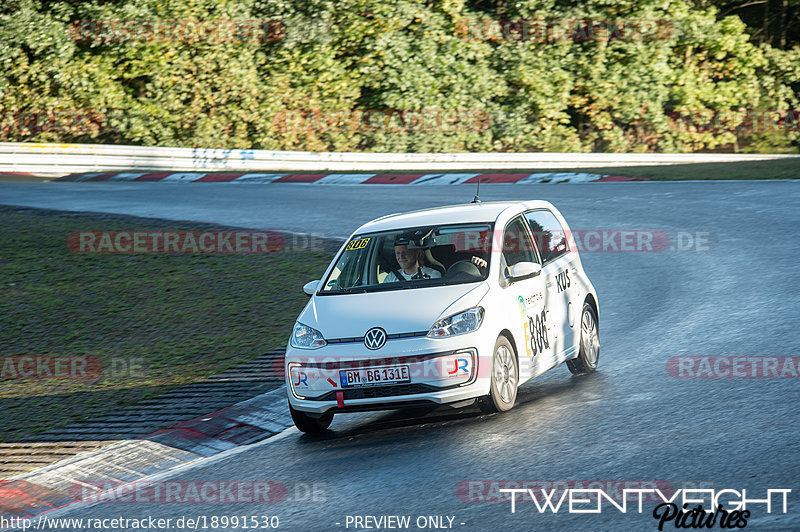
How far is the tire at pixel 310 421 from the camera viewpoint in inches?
311

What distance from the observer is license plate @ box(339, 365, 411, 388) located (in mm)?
7406

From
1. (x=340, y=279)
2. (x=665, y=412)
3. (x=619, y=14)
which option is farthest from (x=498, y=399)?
(x=619, y=14)

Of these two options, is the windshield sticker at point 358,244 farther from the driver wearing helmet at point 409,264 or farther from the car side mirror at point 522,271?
the car side mirror at point 522,271

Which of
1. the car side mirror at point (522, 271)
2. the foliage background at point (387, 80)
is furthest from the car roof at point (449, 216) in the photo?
the foliage background at point (387, 80)

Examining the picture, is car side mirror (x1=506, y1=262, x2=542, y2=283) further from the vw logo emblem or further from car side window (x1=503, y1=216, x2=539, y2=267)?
the vw logo emblem

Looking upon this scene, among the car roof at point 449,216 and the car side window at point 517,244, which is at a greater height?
the car roof at point 449,216

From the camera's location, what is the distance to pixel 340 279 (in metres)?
8.66

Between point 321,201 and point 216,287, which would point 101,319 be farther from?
point 321,201

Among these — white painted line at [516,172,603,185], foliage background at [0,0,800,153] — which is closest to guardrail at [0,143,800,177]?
foliage background at [0,0,800,153]

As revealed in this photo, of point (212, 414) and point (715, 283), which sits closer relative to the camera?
point (212, 414)

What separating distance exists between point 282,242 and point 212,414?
7.68m

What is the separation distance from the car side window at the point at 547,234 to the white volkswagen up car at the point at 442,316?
0.04 feet

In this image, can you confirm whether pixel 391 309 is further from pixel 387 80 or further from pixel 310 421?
pixel 387 80

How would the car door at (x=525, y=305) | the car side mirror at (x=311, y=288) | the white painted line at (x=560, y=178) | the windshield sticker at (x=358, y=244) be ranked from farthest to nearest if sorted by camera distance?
the white painted line at (x=560, y=178), the windshield sticker at (x=358, y=244), the car side mirror at (x=311, y=288), the car door at (x=525, y=305)
